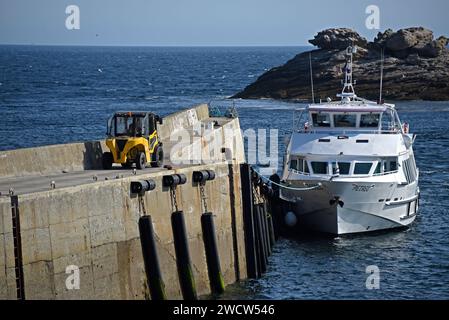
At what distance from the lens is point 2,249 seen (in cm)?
2639

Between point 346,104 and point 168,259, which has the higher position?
point 346,104

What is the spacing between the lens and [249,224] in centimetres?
3638

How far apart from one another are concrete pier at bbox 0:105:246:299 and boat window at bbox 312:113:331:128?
31.3 feet

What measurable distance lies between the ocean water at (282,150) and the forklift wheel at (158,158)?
5.24 metres

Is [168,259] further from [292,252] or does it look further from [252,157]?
[252,157]

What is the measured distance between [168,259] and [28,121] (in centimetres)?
5501

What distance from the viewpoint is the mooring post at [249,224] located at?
36.2 metres

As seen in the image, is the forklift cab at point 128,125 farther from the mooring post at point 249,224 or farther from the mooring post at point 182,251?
the mooring post at point 182,251

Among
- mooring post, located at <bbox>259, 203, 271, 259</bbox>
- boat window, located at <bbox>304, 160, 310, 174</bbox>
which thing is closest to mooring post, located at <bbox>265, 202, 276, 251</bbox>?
mooring post, located at <bbox>259, 203, 271, 259</bbox>

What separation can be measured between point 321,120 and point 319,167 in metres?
3.81

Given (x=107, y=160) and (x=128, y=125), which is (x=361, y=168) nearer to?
(x=128, y=125)

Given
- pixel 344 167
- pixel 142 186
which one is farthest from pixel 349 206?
pixel 142 186
